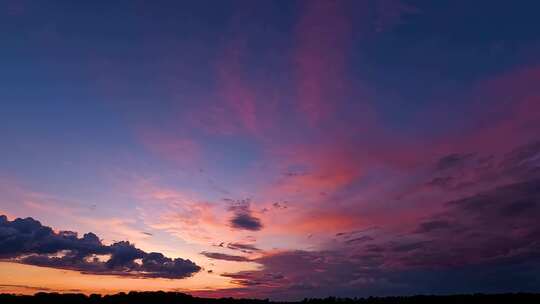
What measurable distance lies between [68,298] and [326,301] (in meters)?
79.8

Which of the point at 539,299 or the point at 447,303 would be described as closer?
the point at 539,299

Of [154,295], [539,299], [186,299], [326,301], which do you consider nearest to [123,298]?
[154,295]

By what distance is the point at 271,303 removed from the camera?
547 ft

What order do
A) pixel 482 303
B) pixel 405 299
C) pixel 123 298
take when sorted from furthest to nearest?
pixel 405 299 → pixel 123 298 → pixel 482 303

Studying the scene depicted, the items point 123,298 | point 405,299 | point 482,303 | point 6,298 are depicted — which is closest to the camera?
point 6,298

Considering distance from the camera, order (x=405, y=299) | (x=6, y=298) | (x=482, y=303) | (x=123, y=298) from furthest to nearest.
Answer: (x=405, y=299) → (x=123, y=298) → (x=482, y=303) → (x=6, y=298)

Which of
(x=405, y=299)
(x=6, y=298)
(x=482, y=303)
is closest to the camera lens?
(x=6, y=298)

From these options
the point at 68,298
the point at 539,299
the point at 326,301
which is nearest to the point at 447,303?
the point at 539,299

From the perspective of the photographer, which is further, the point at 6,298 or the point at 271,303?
the point at 271,303

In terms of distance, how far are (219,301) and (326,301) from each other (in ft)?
116

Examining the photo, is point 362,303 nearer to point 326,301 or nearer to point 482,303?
point 326,301

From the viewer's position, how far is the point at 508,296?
14075 cm

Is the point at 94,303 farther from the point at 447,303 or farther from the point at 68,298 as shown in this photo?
the point at 447,303

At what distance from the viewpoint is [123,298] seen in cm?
14950
